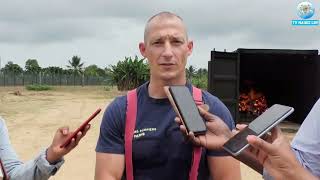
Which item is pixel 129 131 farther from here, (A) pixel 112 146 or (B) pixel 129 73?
(B) pixel 129 73

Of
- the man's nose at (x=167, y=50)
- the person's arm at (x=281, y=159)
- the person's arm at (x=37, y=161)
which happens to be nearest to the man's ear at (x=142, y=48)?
the man's nose at (x=167, y=50)

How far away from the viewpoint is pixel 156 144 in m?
2.75

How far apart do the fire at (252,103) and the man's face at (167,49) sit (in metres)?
12.0

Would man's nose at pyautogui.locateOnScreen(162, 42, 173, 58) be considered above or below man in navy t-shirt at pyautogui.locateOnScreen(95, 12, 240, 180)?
above

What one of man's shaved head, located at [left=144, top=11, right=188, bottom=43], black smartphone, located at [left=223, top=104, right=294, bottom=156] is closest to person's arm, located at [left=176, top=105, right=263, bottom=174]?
→ black smartphone, located at [left=223, top=104, right=294, bottom=156]

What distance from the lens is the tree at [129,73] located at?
34.7 metres

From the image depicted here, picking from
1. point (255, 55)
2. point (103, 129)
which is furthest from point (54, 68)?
point (103, 129)

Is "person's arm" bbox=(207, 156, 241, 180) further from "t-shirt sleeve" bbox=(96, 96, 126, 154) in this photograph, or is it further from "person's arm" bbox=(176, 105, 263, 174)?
"t-shirt sleeve" bbox=(96, 96, 126, 154)

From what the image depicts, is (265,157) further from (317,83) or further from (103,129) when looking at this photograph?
(317,83)

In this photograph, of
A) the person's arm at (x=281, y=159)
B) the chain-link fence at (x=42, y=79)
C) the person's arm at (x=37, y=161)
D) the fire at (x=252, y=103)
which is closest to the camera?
the person's arm at (x=281, y=159)

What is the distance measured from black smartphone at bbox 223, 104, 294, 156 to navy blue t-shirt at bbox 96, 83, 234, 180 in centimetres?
79

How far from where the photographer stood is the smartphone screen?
7.36 feet

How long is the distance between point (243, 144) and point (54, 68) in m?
92.2

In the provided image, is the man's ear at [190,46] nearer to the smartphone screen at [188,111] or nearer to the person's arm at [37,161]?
the smartphone screen at [188,111]
